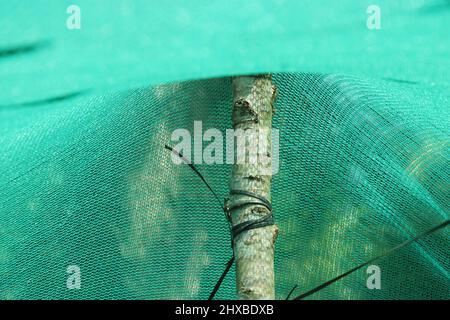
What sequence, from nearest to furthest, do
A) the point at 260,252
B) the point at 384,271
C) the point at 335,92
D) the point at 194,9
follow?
the point at 194,9
the point at 260,252
the point at 335,92
the point at 384,271

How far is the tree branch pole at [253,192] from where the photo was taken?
1.83 m

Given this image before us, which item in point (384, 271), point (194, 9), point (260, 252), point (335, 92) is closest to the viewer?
point (194, 9)

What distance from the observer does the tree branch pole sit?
1.83 metres

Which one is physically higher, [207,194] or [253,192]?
[207,194]

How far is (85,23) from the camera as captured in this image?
1386mm

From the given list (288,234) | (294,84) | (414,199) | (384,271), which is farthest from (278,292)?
(294,84)

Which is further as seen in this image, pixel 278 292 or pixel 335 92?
pixel 278 292

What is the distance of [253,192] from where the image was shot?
75.0 inches

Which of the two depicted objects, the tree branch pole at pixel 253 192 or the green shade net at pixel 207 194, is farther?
the green shade net at pixel 207 194

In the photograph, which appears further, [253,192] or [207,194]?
[207,194]

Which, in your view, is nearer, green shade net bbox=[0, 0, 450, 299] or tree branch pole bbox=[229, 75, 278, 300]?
tree branch pole bbox=[229, 75, 278, 300]

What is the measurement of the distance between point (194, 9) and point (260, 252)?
733mm

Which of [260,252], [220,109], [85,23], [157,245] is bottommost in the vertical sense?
[260,252]

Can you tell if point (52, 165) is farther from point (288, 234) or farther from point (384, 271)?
point (384, 271)
